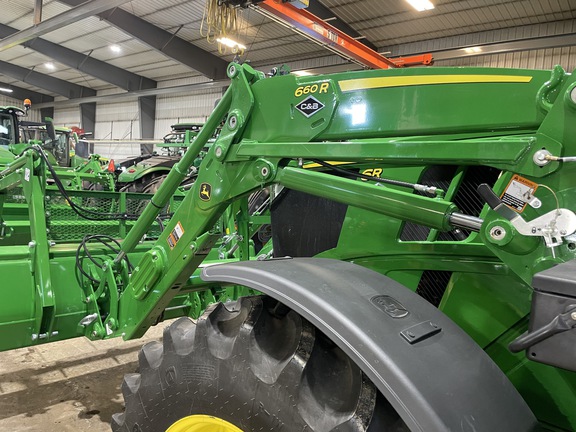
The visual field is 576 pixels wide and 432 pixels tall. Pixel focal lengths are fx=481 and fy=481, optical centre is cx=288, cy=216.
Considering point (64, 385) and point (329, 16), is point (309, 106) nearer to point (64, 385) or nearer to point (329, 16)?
point (64, 385)

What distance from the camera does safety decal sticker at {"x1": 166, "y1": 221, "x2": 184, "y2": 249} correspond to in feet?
7.68

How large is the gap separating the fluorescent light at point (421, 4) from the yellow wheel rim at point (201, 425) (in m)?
10.1

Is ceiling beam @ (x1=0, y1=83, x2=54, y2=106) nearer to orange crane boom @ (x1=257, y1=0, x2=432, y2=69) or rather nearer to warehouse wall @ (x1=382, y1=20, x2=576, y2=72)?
warehouse wall @ (x1=382, y1=20, x2=576, y2=72)

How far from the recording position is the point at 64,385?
12.8 feet

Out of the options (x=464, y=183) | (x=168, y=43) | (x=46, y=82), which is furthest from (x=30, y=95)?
(x=464, y=183)

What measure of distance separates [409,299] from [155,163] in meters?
10.1

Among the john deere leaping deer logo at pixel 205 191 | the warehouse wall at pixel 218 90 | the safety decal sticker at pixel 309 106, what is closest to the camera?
the safety decal sticker at pixel 309 106

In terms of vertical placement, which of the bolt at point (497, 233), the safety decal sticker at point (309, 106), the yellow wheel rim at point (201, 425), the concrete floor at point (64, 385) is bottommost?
the concrete floor at point (64, 385)

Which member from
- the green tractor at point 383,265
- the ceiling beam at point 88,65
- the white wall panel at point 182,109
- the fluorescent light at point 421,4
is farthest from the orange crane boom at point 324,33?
the ceiling beam at point 88,65

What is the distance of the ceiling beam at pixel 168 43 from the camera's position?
46.8 ft

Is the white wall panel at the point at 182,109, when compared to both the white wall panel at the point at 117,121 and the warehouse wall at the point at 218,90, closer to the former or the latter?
the warehouse wall at the point at 218,90

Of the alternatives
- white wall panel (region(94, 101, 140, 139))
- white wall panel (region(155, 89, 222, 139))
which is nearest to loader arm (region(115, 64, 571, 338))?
white wall panel (region(155, 89, 222, 139))

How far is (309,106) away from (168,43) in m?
15.2

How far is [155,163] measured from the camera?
10.8 meters
